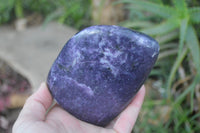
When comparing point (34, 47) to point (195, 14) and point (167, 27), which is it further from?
point (195, 14)

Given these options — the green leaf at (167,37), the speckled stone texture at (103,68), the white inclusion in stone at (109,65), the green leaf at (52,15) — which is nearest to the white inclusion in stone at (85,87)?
the speckled stone texture at (103,68)

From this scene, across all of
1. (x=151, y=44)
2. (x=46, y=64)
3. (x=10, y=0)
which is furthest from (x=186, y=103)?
(x=10, y=0)

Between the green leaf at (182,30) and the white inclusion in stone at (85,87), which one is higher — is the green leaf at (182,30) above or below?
above

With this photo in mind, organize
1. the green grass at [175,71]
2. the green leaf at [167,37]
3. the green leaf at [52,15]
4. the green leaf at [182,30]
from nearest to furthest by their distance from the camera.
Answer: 1. the green leaf at [182,30]
2. the green grass at [175,71]
3. the green leaf at [167,37]
4. the green leaf at [52,15]

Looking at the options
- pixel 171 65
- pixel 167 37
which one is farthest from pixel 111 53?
pixel 171 65

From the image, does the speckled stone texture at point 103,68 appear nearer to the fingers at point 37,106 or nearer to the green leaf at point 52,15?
the fingers at point 37,106

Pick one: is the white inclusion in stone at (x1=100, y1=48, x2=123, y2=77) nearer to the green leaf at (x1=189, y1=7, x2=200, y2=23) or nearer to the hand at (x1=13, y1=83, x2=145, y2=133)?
the hand at (x1=13, y1=83, x2=145, y2=133)

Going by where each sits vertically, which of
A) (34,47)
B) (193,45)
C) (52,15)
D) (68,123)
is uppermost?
(193,45)
